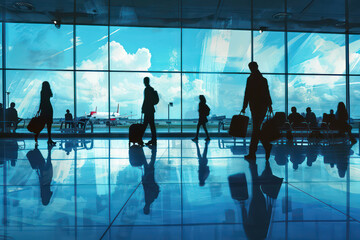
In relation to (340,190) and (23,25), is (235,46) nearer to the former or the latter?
(23,25)

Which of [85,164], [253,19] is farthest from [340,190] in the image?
[253,19]

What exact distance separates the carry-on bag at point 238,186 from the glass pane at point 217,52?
631 cm

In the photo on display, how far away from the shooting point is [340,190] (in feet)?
6.50

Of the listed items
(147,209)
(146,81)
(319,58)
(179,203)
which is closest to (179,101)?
(146,81)

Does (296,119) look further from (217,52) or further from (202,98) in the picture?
(217,52)

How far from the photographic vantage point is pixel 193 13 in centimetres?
890

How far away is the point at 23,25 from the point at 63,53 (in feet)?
7.32

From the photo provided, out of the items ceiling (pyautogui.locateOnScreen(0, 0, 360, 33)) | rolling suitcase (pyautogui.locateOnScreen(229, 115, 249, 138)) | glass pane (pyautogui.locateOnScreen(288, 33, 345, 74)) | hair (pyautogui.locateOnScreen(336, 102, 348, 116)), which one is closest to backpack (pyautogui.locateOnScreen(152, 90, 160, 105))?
rolling suitcase (pyautogui.locateOnScreen(229, 115, 249, 138))

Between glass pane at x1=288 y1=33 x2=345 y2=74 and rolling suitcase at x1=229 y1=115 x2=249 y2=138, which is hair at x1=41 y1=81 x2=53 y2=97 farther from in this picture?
glass pane at x1=288 y1=33 x2=345 y2=74

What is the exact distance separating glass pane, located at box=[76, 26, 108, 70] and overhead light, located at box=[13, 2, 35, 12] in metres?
1.56

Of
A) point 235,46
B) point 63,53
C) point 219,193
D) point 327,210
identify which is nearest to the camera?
point 327,210

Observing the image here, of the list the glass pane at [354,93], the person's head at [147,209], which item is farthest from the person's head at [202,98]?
the glass pane at [354,93]

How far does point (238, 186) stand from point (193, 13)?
8.13 m

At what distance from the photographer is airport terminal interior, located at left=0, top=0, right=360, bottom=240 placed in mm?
1939
